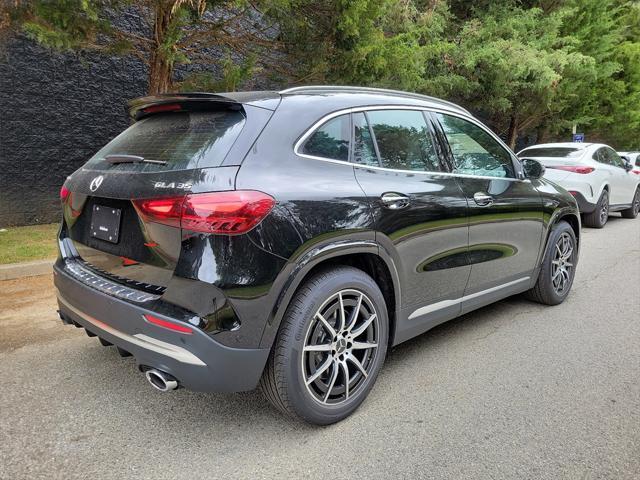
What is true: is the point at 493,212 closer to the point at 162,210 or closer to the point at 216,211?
the point at 216,211

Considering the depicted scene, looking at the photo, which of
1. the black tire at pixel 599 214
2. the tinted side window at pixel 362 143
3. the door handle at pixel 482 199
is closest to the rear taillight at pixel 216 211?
the tinted side window at pixel 362 143

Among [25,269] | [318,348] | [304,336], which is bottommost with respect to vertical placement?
[25,269]

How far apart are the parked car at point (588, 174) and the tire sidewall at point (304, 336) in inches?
310

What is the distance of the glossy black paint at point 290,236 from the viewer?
7.55 feet

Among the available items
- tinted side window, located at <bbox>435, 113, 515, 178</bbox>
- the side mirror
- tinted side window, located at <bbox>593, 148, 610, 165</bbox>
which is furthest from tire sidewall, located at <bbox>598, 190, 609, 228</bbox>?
tinted side window, located at <bbox>435, 113, 515, 178</bbox>

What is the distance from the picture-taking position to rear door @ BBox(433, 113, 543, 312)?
3691 millimetres

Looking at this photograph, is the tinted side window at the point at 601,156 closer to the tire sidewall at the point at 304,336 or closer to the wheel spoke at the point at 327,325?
the tire sidewall at the point at 304,336

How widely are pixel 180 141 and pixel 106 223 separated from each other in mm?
597

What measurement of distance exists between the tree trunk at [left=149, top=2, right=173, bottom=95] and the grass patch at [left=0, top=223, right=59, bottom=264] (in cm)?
262

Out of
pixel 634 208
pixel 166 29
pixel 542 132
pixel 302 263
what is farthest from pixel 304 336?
pixel 542 132

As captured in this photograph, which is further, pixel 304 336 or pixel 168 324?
pixel 304 336

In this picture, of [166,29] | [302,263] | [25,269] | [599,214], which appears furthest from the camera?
[599,214]

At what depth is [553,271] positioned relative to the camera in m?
4.80

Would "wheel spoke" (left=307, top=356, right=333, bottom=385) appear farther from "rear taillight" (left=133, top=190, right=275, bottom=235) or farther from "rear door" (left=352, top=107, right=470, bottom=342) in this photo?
"rear taillight" (left=133, top=190, right=275, bottom=235)
